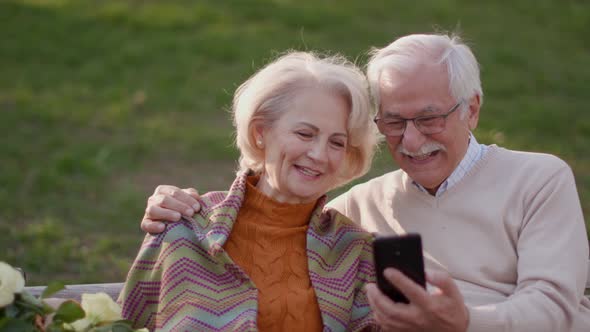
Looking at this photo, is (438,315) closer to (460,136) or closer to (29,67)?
(460,136)

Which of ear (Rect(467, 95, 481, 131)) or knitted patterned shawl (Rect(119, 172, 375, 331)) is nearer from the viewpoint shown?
knitted patterned shawl (Rect(119, 172, 375, 331))

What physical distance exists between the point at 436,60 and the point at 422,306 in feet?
3.43

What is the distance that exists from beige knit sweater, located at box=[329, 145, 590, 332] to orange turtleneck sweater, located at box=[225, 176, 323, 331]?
457 mm

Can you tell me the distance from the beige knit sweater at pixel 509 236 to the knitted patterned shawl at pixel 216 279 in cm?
30

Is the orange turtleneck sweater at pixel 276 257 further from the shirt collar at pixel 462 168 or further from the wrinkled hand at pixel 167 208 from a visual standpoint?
the shirt collar at pixel 462 168

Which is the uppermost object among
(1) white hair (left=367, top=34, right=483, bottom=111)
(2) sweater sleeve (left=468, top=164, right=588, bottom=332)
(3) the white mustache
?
(1) white hair (left=367, top=34, right=483, bottom=111)

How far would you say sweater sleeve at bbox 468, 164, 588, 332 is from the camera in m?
2.99

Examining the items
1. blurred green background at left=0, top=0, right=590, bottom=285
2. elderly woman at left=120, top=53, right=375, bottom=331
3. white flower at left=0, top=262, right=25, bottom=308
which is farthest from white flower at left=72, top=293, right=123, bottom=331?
blurred green background at left=0, top=0, right=590, bottom=285

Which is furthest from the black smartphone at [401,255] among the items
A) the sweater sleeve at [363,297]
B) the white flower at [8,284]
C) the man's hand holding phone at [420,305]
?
the white flower at [8,284]

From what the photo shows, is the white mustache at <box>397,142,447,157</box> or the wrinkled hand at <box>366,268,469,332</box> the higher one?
the white mustache at <box>397,142,447,157</box>

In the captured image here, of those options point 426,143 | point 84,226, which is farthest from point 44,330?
point 84,226

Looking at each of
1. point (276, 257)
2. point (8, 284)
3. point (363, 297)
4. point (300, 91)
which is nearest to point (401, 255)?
point (363, 297)

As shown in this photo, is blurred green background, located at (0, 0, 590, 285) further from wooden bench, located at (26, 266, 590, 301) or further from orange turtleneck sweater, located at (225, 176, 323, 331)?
orange turtleneck sweater, located at (225, 176, 323, 331)

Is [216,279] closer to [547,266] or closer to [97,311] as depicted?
[97,311]
